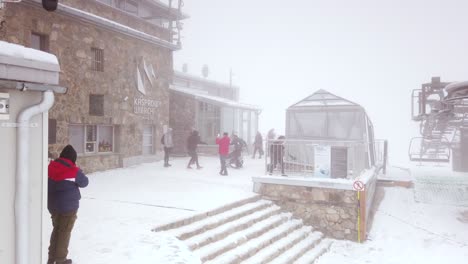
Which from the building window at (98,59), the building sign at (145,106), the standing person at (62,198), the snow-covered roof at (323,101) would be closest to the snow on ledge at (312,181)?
the snow-covered roof at (323,101)

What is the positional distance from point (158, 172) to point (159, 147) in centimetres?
390

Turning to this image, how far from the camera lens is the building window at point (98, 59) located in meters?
14.3

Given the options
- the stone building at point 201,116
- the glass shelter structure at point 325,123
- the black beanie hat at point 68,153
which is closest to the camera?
the black beanie hat at point 68,153

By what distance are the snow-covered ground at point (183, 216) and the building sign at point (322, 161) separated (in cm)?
209

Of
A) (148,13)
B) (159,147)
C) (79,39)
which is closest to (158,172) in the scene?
(159,147)

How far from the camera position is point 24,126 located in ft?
12.5

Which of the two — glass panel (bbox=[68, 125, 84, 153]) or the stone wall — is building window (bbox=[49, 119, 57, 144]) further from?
the stone wall

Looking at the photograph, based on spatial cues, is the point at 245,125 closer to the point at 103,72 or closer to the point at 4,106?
the point at 103,72

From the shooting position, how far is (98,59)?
14.5 meters

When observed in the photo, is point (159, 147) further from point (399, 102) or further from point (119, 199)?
point (399, 102)

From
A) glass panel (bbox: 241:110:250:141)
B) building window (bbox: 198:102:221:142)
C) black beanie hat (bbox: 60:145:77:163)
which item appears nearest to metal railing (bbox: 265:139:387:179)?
black beanie hat (bbox: 60:145:77:163)

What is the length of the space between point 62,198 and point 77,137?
9.67m

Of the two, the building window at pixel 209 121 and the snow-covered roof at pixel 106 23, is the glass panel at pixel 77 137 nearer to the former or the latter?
the snow-covered roof at pixel 106 23

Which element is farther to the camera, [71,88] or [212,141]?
[212,141]
